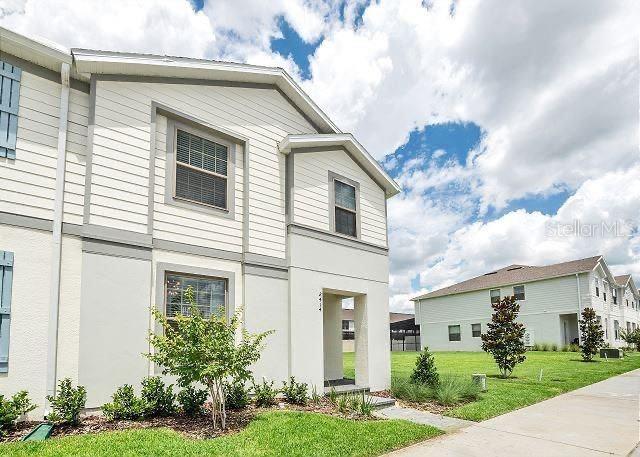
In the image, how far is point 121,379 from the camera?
748cm

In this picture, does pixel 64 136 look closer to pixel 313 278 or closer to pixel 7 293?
pixel 7 293

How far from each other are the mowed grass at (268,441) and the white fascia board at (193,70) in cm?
575

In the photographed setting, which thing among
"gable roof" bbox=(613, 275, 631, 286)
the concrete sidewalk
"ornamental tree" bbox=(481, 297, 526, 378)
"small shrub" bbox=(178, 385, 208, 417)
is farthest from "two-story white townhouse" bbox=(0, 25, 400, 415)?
"gable roof" bbox=(613, 275, 631, 286)

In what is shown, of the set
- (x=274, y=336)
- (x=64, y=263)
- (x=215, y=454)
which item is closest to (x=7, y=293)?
(x=64, y=263)

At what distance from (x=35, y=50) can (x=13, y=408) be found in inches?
208

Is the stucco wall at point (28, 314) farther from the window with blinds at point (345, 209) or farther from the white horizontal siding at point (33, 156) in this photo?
the window with blinds at point (345, 209)

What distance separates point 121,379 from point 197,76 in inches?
229

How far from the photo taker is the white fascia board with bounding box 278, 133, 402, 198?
10703 mm

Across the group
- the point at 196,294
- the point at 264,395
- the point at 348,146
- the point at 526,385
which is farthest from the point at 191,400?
the point at 526,385

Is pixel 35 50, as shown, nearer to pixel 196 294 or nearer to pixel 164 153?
pixel 164 153

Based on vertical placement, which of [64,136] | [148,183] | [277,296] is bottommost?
[277,296]

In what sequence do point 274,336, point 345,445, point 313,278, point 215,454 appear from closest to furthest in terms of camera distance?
point 215,454
point 345,445
point 274,336
point 313,278

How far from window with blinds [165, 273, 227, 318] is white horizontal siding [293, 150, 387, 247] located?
245 cm

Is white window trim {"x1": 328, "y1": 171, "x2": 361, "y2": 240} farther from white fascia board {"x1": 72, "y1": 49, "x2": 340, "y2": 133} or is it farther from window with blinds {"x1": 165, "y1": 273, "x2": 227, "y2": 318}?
window with blinds {"x1": 165, "y1": 273, "x2": 227, "y2": 318}
